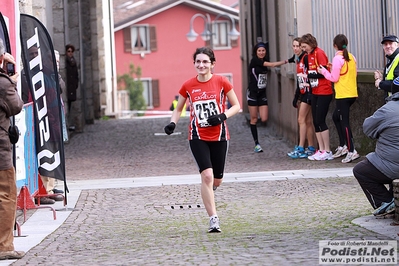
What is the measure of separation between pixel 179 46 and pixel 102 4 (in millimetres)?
39930

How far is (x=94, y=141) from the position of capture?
898 inches

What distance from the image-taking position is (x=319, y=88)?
15.8m

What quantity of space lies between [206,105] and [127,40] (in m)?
64.5

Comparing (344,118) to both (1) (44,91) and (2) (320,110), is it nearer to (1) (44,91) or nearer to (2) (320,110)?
(2) (320,110)

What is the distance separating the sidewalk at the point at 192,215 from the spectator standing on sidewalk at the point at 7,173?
207mm

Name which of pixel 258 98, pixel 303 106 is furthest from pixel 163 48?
pixel 303 106

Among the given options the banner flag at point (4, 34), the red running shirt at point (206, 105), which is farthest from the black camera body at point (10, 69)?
the red running shirt at point (206, 105)

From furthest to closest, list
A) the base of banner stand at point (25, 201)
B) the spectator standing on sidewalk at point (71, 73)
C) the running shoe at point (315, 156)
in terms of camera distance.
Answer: the spectator standing on sidewalk at point (71, 73), the running shoe at point (315, 156), the base of banner stand at point (25, 201)

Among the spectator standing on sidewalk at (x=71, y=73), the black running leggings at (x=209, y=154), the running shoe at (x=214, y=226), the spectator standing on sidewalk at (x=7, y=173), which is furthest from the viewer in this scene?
the spectator standing on sidewalk at (x=71, y=73)

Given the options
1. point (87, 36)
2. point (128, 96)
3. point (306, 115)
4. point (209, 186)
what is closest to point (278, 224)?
point (209, 186)

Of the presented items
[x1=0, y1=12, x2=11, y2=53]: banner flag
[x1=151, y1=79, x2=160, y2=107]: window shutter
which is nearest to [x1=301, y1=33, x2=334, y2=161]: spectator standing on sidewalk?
[x1=0, y1=12, x2=11, y2=53]: banner flag

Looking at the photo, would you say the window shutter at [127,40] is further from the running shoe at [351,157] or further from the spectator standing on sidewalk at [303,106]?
the running shoe at [351,157]

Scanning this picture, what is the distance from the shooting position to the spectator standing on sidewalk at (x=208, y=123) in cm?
943

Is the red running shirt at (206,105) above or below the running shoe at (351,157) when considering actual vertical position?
above
